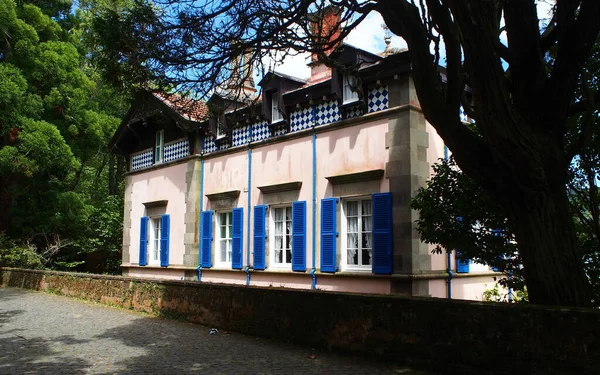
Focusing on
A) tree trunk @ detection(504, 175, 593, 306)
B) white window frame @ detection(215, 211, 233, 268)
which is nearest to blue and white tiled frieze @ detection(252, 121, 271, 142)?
white window frame @ detection(215, 211, 233, 268)

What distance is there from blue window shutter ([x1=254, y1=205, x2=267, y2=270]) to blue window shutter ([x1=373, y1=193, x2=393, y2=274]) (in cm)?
358

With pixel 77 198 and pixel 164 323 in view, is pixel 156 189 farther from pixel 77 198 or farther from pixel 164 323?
pixel 164 323

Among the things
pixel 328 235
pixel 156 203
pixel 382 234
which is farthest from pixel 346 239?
pixel 156 203

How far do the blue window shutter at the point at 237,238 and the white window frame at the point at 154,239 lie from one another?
4.37 m

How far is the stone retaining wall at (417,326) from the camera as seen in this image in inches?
208

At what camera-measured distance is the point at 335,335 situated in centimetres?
737

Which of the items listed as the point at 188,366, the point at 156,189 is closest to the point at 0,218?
the point at 156,189

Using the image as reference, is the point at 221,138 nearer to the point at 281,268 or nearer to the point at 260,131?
the point at 260,131

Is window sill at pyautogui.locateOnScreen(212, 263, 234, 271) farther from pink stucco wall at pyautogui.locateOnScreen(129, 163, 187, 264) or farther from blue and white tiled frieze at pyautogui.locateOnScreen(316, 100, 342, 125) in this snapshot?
blue and white tiled frieze at pyautogui.locateOnScreen(316, 100, 342, 125)

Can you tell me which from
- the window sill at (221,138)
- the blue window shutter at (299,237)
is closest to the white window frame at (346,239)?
the blue window shutter at (299,237)

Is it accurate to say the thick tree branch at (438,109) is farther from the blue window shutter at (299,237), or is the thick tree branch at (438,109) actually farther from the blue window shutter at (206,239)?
the blue window shutter at (206,239)

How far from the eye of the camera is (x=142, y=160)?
19.3 m

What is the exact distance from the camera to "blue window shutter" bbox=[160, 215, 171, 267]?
17.0 m

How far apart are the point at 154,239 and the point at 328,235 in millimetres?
8394
